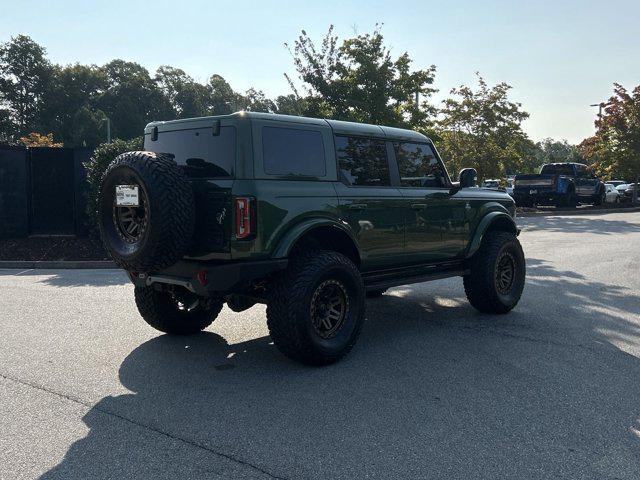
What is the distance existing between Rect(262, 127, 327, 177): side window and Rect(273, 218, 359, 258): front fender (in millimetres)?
446

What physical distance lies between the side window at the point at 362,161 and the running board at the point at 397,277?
2.94ft

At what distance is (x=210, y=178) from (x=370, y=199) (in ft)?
5.06

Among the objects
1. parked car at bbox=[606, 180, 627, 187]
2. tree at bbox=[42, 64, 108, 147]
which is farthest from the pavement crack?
tree at bbox=[42, 64, 108, 147]

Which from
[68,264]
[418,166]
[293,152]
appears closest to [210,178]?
[293,152]

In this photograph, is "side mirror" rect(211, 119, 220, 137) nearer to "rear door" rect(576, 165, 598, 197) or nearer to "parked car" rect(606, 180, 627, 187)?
"rear door" rect(576, 165, 598, 197)

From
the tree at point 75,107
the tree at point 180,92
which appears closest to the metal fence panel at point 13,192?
the tree at point 75,107

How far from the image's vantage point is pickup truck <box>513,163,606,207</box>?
85.2 ft

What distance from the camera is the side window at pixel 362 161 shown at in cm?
534

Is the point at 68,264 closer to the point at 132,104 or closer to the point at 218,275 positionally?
the point at 218,275

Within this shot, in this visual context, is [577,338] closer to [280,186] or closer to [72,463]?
[280,186]

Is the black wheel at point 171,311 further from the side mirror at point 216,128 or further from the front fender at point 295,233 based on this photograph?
the side mirror at point 216,128

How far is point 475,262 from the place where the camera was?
259 inches

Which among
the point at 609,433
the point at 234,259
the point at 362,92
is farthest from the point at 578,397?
the point at 362,92

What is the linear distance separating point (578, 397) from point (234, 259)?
269cm
